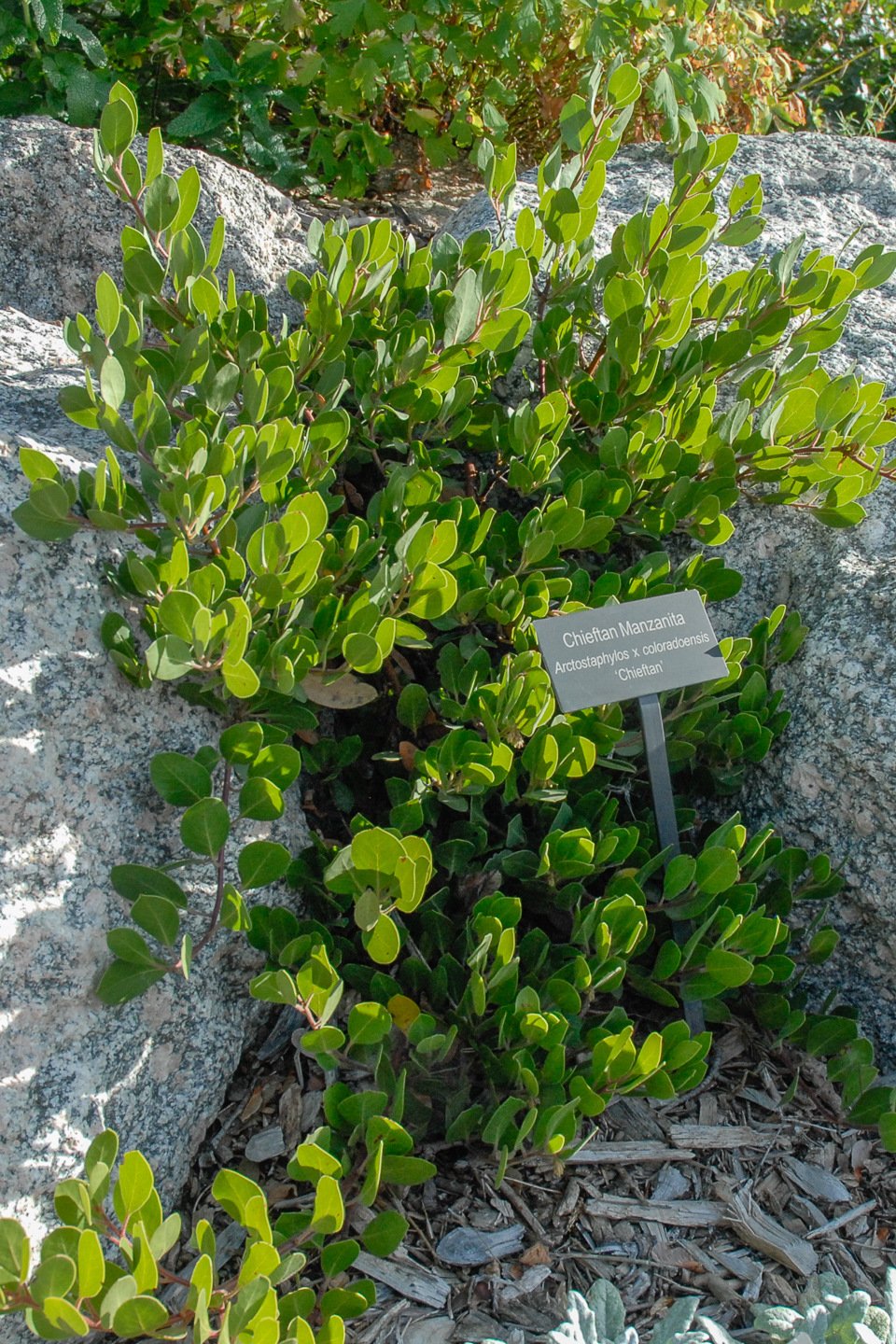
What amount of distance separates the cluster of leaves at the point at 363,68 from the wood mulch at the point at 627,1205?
2.30 metres

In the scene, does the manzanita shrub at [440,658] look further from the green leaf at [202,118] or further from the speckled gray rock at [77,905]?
the green leaf at [202,118]

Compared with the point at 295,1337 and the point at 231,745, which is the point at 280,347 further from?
the point at 295,1337

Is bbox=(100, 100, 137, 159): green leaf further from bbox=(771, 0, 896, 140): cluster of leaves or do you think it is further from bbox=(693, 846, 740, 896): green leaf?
bbox=(771, 0, 896, 140): cluster of leaves

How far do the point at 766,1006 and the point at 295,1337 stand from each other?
922mm

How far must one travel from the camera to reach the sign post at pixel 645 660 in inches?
67.0

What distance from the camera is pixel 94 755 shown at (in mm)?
1612

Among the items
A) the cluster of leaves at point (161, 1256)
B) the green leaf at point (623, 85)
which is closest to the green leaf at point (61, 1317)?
the cluster of leaves at point (161, 1256)

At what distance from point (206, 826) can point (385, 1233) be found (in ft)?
1.81

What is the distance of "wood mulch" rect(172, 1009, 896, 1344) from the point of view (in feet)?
5.01

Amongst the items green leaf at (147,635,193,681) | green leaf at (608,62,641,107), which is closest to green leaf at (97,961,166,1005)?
green leaf at (147,635,193,681)

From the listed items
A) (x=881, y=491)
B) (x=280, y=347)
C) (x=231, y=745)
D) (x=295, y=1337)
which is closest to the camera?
(x=295, y=1337)

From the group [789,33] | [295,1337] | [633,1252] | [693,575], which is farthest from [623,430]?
[789,33]

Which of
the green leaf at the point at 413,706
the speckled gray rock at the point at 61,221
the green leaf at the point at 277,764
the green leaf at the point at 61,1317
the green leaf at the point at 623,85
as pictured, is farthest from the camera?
the speckled gray rock at the point at 61,221

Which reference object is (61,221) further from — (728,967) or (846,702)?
(728,967)
